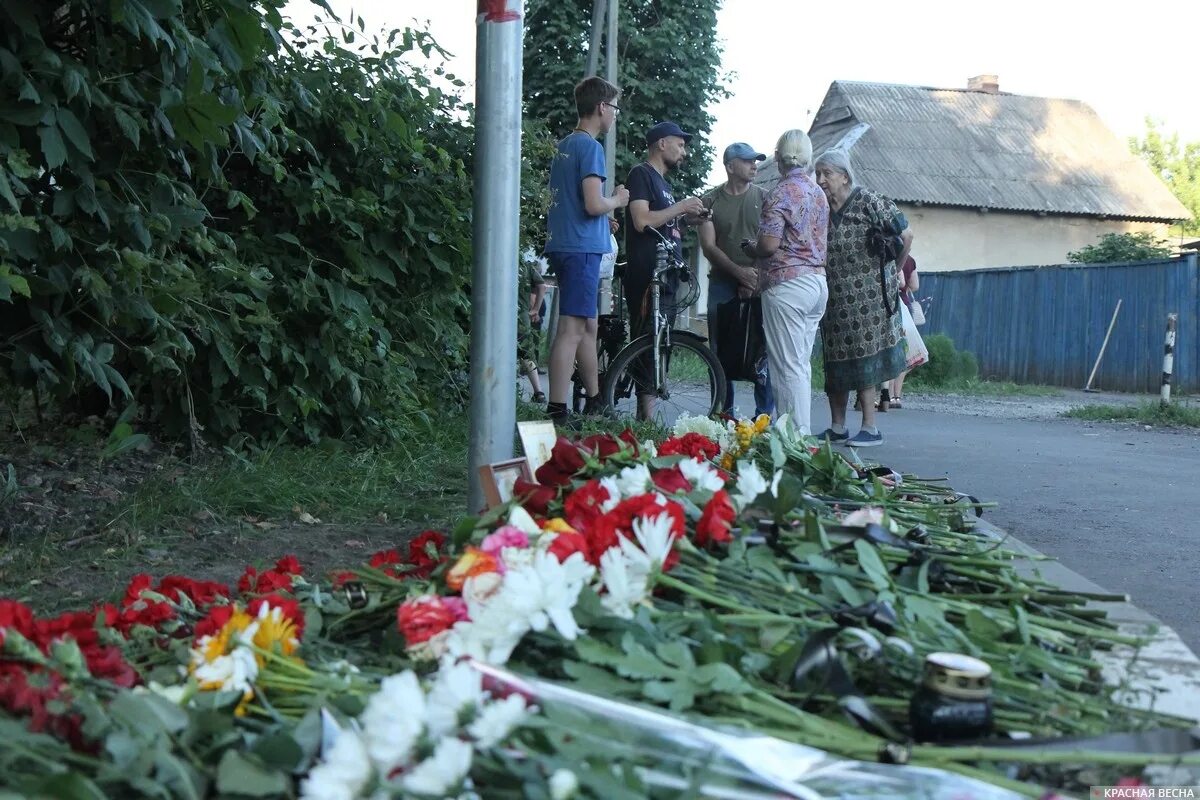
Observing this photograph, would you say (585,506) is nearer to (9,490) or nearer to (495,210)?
(495,210)

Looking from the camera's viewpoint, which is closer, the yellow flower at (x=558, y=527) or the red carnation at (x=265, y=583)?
the yellow flower at (x=558, y=527)

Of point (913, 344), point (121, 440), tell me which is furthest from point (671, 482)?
point (913, 344)

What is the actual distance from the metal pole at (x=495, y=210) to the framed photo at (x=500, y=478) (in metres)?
0.62

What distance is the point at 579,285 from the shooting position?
6.58 metres

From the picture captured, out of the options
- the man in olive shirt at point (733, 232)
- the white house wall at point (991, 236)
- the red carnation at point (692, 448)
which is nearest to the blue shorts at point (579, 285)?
the man in olive shirt at point (733, 232)

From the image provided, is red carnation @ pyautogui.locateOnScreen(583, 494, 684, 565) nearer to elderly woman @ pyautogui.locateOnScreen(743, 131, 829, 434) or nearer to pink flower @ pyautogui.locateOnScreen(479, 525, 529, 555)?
pink flower @ pyautogui.locateOnScreen(479, 525, 529, 555)

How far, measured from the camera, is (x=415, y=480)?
5215 millimetres

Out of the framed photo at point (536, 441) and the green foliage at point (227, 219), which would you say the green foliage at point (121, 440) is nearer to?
the green foliage at point (227, 219)

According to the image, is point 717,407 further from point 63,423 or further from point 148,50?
point 148,50

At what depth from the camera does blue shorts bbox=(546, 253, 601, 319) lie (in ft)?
21.6

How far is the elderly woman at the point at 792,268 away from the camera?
6.69m

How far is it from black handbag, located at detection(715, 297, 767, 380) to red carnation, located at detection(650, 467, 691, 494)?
17.2 feet

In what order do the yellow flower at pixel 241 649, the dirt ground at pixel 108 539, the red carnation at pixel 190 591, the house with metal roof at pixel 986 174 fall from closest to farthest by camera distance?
the yellow flower at pixel 241 649 < the red carnation at pixel 190 591 < the dirt ground at pixel 108 539 < the house with metal roof at pixel 986 174

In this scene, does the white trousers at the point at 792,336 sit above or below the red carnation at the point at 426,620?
above
